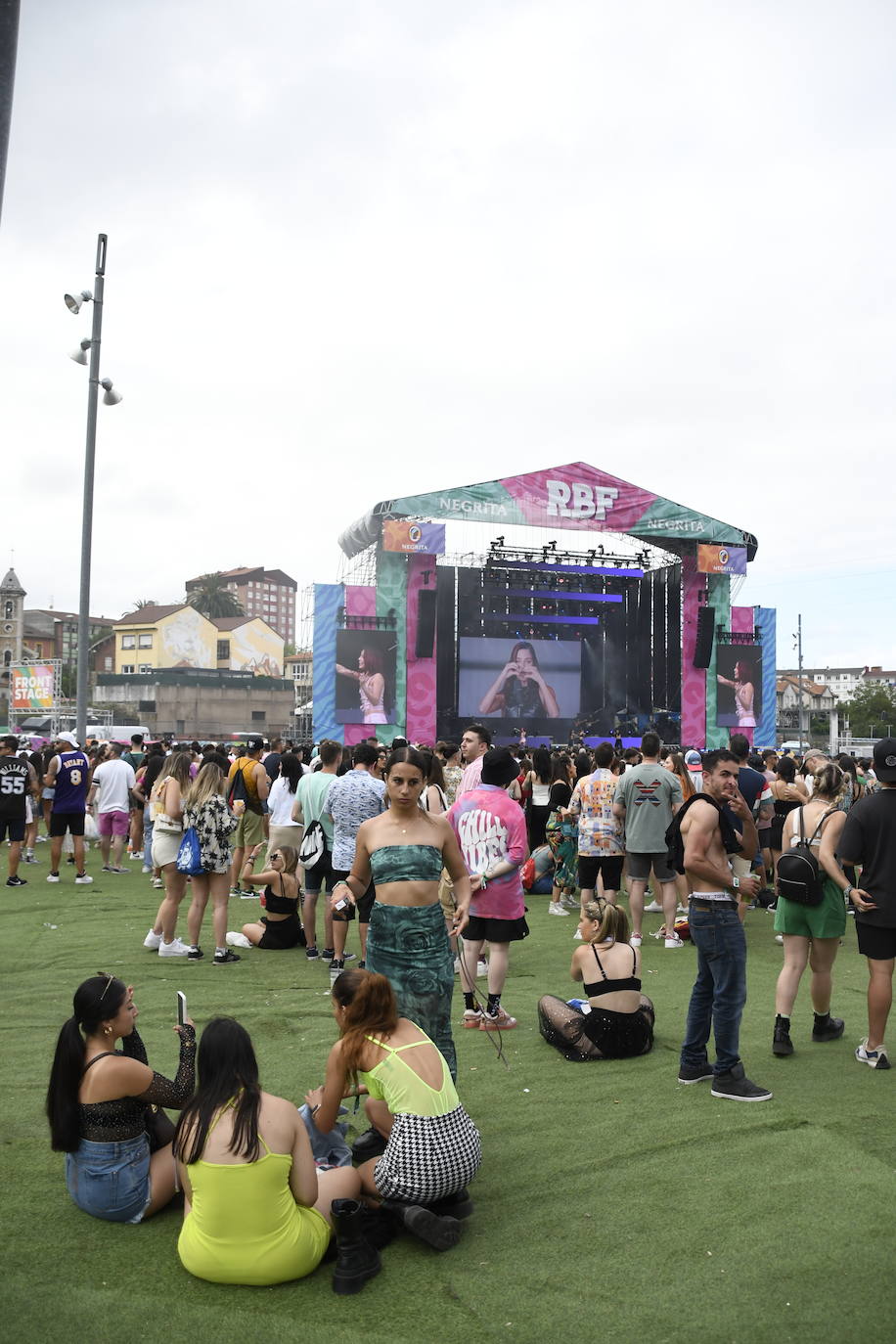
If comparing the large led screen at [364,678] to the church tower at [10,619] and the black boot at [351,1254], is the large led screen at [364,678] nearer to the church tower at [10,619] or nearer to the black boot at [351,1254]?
the black boot at [351,1254]

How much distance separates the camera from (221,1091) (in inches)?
121

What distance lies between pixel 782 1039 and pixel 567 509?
31090mm

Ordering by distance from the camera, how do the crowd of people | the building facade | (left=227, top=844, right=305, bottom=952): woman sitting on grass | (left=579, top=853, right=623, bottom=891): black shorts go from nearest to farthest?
the crowd of people
(left=227, top=844, right=305, bottom=952): woman sitting on grass
(left=579, top=853, right=623, bottom=891): black shorts
the building facade

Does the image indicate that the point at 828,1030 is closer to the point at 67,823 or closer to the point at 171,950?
the point at 171,950

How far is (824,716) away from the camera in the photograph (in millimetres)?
99250

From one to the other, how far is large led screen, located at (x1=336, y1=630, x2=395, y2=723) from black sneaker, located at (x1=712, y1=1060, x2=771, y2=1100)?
28.6 meters

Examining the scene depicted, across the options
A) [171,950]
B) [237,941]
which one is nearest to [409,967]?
[171,950]

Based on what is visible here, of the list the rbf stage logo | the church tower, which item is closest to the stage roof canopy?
the rbf stage logo

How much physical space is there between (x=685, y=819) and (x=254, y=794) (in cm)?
641

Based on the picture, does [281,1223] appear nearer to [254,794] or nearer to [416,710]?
[254,794]

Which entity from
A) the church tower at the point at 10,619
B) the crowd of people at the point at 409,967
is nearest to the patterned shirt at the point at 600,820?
the crowd of people at the point at 409,967

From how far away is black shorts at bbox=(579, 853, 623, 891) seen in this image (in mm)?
8445

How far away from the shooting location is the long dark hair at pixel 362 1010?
348 centimetres

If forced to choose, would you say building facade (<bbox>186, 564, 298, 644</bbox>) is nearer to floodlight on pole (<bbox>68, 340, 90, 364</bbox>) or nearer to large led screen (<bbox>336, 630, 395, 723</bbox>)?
large led screen (<bbox>336, 630, 395, 723</bbox>)
